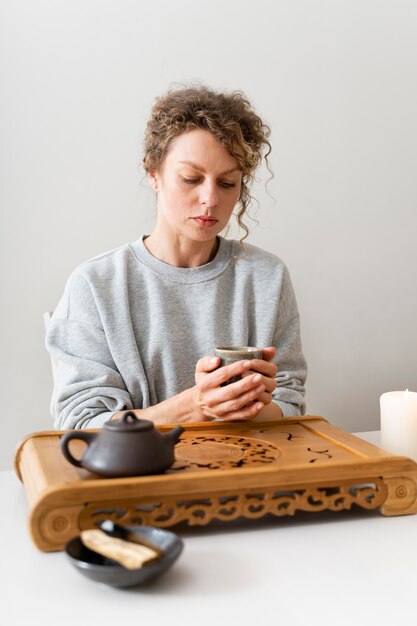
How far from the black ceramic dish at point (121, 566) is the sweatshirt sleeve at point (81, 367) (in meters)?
0.63

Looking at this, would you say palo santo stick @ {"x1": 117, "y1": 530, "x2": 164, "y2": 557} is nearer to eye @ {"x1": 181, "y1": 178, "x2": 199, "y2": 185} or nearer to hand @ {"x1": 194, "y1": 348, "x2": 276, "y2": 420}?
hand @ {"x1": 194, "y1": 348, "x2": 276, "y2": 420}

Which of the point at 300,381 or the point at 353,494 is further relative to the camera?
the point at 300,381

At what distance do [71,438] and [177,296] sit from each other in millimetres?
831

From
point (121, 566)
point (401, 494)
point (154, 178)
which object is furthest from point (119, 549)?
point (154, 178)

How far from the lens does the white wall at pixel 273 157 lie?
2.28 m

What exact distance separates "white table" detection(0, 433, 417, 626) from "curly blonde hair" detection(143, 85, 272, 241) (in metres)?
0.93

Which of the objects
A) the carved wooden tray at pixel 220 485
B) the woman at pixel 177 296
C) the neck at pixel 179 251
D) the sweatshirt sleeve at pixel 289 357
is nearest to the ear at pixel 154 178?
the woman at pixel 177 296

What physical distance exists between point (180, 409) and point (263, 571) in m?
0.61

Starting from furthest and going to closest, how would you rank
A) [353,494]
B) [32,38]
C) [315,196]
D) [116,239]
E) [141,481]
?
1. [315,196]
2. [116,239]
3. [32,38]
4. [353,494]
5. [141,481]

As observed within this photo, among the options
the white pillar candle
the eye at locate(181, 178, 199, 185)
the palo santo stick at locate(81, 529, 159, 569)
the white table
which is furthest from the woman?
the palo santo stick at locate(81, 529, 159, 569)

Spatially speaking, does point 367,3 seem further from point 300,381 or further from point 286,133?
point 300,381

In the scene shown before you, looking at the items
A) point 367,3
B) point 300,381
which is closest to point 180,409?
point 300,381

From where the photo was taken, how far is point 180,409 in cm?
162

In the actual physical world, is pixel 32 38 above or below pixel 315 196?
above
